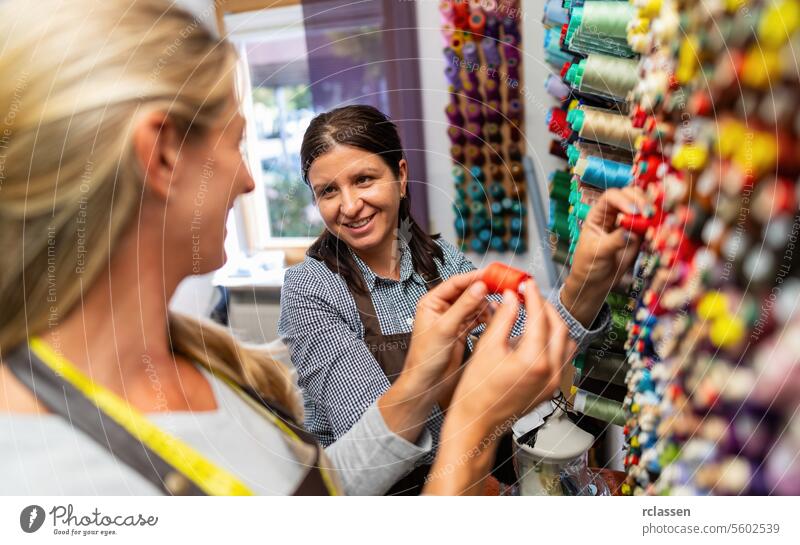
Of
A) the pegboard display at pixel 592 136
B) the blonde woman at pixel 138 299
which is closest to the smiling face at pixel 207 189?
the blonde woman at pixel 138 299

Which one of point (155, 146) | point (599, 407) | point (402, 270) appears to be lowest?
point (599, 407)

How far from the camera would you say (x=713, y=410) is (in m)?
0.29

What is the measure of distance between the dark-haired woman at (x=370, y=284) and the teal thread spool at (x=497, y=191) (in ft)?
0.19

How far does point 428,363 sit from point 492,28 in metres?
0.23

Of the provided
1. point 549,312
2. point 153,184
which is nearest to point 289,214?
point 153,184

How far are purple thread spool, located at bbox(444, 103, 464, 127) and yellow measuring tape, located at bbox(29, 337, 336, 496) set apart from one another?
0.30 m

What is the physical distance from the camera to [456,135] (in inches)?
16.6

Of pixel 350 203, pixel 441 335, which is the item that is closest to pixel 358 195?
pixel 350 203

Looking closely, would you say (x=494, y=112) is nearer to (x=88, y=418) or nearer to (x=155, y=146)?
(x=155, y=146)

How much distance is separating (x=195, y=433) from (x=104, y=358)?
0.08 meters

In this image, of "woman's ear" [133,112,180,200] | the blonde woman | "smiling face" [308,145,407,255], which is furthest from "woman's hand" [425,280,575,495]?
"woman's ear" [133,112,180,200]

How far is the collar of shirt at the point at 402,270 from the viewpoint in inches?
15.8

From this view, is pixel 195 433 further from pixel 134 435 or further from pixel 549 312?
pixel 549 312

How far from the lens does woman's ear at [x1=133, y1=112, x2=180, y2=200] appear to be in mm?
349
